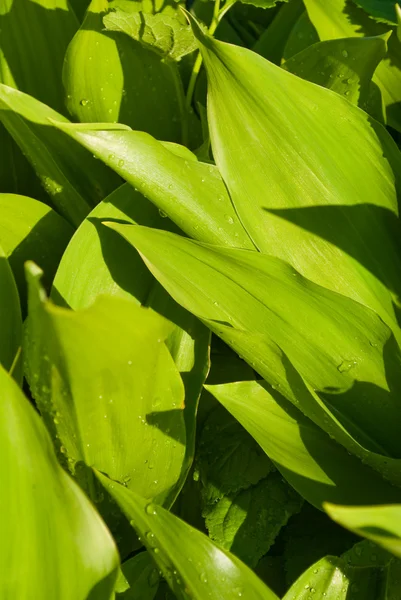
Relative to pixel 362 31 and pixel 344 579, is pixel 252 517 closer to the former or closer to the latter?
pixel 344 579

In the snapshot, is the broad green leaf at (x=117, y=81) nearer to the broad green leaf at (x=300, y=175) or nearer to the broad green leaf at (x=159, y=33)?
the broad green leaf at (x=159, y=33)

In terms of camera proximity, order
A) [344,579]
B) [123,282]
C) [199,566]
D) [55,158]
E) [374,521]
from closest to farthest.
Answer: [374,521], [199,566], [344,579], [123,282], [55,158]

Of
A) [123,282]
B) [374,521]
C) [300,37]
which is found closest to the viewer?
[374,521]

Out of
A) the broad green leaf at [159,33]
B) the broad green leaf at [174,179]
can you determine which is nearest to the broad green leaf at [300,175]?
the broad green leaf at [174,179]

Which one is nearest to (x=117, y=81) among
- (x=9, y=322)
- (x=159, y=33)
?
(x=159, y=33)

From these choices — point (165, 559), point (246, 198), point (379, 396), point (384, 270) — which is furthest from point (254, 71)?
point (165, 559)

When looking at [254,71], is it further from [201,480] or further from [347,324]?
[201,480]
